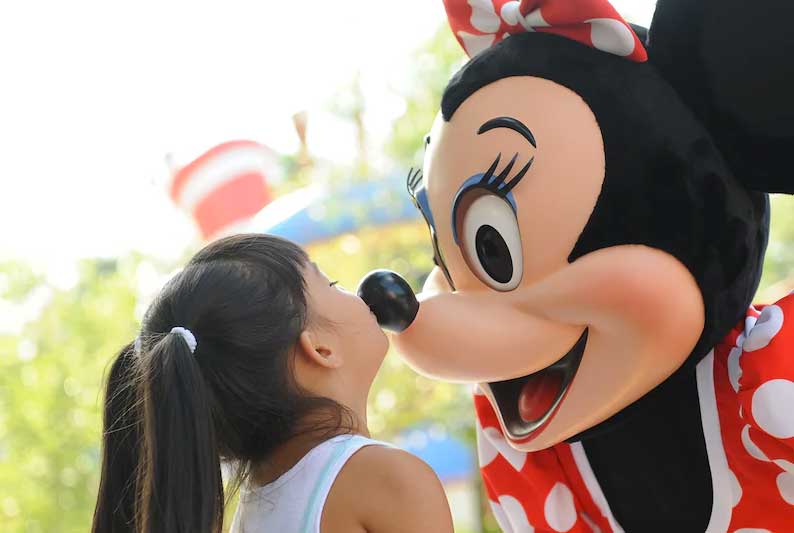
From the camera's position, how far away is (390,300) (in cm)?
144

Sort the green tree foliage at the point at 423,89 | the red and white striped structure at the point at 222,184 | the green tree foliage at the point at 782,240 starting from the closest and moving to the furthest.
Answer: the green tree foliage at the point at 423,89 → the red and white striped structure at the point at 222,184 → the green tree foliage at the point at 782,240

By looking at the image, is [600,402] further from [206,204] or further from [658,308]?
[206,204]

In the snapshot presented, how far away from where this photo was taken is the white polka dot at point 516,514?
1.67 meters

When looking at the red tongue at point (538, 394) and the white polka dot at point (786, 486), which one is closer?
the white polka dot at point (786, 486)

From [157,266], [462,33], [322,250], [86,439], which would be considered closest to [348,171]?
[322,250]

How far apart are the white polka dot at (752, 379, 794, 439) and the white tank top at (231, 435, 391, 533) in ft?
1.68

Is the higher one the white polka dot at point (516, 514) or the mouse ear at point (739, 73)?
the mouse ear at point (739, 73)

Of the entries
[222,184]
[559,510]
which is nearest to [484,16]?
[559,510]

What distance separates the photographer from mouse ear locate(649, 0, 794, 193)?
4.32 feet

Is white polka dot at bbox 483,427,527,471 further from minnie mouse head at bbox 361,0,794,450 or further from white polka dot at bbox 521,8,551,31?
white polka dot at bbox 521,8,551,31

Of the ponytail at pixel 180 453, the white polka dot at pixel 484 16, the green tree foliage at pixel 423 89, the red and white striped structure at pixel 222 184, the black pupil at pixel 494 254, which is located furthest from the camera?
the red and white striped structure at pixel 222 184

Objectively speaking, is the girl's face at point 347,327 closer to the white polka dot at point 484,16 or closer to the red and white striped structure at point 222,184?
the white polka dot at point 484,16

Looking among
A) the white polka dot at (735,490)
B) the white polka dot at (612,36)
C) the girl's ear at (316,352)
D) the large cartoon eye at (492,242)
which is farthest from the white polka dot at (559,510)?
the white polka dot at (612,36)

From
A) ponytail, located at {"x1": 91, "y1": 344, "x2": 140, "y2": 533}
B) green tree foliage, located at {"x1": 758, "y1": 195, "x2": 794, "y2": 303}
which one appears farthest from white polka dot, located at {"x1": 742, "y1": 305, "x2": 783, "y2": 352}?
green tree foliage, located at {"x1": 758, "y1": 195, "x2": 794, "y2": 303}
